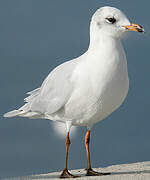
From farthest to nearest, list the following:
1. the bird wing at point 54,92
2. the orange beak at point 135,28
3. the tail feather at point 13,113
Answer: the tail feather at point 13,113
the bird wing at point 54,92
the orange beak at point 135,28

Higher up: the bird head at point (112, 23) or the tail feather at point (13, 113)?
the bird head at point (112, 23)

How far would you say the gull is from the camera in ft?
21.2

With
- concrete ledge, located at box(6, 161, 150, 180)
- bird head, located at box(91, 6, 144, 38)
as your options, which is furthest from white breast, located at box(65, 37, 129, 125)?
concrete ledge, located at box(6, 161, 150, 180)

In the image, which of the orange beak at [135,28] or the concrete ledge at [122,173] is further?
the concrete ledge at [122,173]

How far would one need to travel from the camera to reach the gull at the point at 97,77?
21.2 feet

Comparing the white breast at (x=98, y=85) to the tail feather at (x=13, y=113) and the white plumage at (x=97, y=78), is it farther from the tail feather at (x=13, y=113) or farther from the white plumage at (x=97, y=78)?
the tail feather at (x=13, y=113)

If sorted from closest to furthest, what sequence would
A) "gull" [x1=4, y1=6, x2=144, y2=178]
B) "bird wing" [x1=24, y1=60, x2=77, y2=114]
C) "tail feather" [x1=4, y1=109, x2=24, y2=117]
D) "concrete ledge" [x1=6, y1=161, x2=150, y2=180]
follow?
1. "gull" [x1=4, y1=6, x2=144, y2=178]
2. "bird wing" [x1=24, y1=60, x2=77, y2=114]
3. "concrete ledge" [x1=6, y1=161, x2=150, y2=180]
4. "tail feather" [x1=4, y1=109, x2=24, y2=117]

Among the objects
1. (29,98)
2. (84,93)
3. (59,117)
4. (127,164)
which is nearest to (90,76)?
(84,93)

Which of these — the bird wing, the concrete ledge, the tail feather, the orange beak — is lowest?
the concrete ledge

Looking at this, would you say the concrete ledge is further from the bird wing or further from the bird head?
the bird head

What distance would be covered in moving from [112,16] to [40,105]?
5.75 feet

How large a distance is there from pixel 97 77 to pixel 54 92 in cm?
79

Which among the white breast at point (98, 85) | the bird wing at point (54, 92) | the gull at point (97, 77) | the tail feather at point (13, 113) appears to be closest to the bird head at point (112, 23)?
the gull at point (97, 77)

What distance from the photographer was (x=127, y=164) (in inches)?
348
